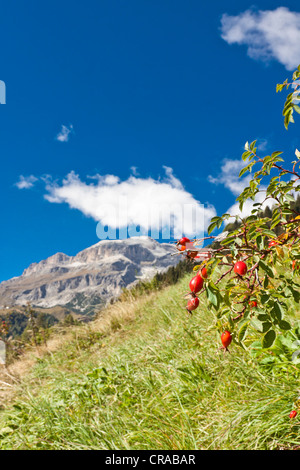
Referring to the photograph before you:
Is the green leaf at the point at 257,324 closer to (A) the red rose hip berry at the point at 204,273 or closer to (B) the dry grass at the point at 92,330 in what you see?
(A) the red rose hip berry at the point at 204,273

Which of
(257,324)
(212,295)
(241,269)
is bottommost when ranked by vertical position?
(257,324)

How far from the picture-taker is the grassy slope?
7.54 feet

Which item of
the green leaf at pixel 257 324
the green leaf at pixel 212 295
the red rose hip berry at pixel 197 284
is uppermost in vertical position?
the red rose hip berry at pixel 197 284

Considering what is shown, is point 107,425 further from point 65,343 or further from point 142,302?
point 142,302

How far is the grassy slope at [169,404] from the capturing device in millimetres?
2297

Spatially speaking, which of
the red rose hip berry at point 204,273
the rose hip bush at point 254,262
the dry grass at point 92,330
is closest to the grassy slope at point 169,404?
the rose hip bush at point 254,262

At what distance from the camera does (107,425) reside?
2971 mm

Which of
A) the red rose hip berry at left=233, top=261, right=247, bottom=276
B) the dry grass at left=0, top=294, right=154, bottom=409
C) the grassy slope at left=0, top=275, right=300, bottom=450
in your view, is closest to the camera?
the red rose hip berry at left=233, top=261, right=247, bottom=276

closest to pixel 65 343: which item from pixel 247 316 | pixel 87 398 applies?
pixel 87 398

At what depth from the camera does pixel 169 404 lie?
3012 millimetres

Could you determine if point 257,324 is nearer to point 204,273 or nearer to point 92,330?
point 204,273

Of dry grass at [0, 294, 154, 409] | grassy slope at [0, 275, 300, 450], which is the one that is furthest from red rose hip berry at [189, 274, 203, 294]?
dry grass at [0, 294, 154, 409]

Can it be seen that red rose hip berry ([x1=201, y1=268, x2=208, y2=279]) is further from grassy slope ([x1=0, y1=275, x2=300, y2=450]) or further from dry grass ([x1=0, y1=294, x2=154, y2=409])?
dry grass ([x1=0, y1=294, x2=154, y2=409])

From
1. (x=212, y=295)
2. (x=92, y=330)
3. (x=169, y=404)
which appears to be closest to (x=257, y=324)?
(x=212, y=295)
